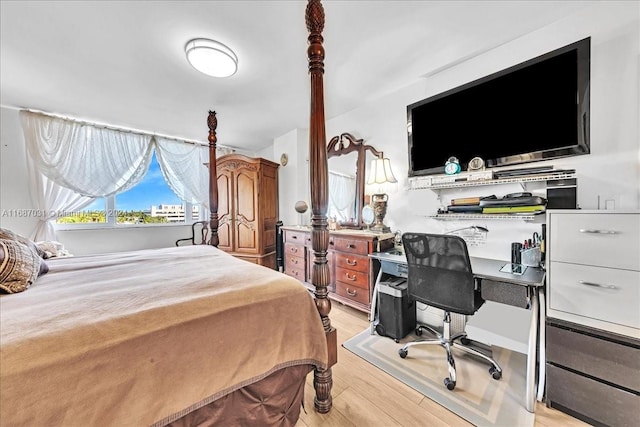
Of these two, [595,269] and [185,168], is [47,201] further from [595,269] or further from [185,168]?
[595,269]

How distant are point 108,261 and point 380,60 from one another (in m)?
2.65

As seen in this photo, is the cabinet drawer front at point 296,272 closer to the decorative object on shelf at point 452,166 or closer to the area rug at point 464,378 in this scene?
the area rug at point 464,378

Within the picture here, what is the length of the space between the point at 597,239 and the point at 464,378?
117cm

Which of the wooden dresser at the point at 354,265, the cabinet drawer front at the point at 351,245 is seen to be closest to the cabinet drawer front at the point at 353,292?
the wooden dresser at the point at 354,265

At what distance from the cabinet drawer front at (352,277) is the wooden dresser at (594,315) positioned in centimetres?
138

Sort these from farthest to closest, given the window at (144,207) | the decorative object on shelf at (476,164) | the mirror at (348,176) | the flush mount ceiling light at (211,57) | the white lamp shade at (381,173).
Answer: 1. the window at (144,207)
2. the mirror at (348,176)
3. the white lamp shade at (381,173)
4. the decorative object on shelf at (476,164)
5. the flush mount ceiling light at (211,57)

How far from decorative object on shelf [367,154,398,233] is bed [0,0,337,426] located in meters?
1.50

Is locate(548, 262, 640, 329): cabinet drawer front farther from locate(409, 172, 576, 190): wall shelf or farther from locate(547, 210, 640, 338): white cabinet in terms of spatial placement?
locate(409, 172, 576, 190): wall shelf

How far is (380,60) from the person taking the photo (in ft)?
6.94

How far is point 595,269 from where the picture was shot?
1.29 meters

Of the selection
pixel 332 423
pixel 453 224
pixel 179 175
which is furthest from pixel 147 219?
pixel 453 224

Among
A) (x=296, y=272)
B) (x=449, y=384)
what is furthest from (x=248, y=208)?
(x=449, y=384)

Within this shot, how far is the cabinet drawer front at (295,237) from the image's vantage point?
10.9 feet

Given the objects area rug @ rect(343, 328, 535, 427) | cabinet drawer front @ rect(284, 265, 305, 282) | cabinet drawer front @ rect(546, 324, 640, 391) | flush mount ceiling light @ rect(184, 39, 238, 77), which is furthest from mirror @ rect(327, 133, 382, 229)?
cabinet drawer front @ rect(546, 324, 640, 391)
